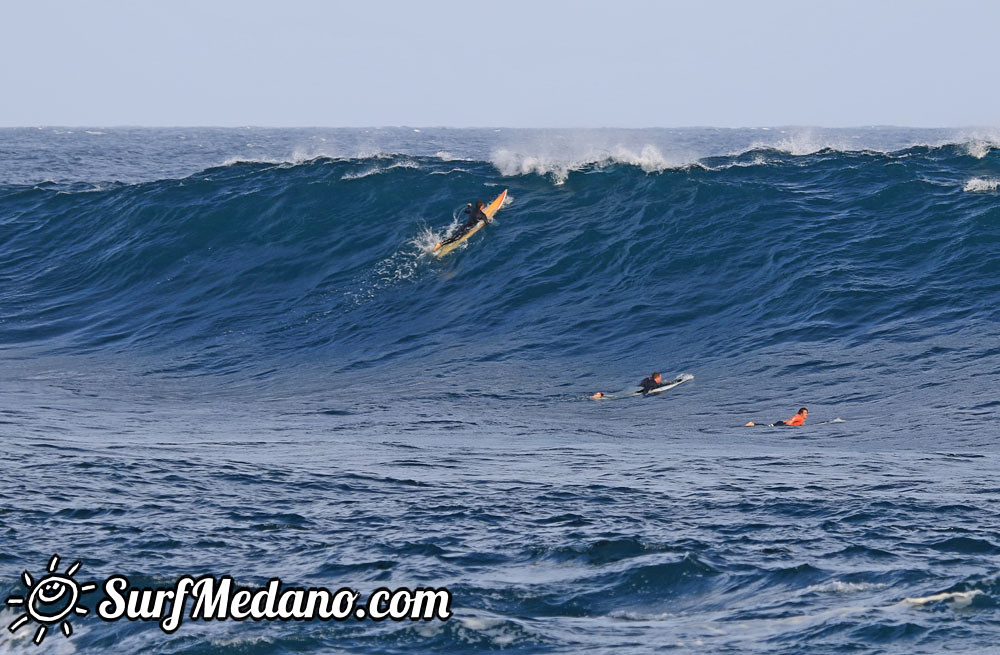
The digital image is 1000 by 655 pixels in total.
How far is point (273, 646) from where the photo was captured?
7.98 m

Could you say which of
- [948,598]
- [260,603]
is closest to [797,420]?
[948,598]

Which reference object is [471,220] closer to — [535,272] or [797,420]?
[535,272]

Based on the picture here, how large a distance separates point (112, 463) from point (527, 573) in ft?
20.7

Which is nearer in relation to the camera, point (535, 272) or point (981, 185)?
point (535, 272)

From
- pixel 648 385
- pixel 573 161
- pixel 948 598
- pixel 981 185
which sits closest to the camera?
pixel 948 598

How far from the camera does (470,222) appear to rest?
29125mm

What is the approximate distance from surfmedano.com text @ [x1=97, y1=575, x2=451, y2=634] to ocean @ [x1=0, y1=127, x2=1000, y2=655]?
14cm

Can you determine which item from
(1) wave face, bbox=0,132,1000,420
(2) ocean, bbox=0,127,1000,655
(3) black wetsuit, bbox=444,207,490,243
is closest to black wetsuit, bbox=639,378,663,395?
(2) ocean, bbox=0,127,1000,655

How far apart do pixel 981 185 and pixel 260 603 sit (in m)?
24.3

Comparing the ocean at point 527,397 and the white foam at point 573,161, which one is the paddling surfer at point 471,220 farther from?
the white foam at point 573,161

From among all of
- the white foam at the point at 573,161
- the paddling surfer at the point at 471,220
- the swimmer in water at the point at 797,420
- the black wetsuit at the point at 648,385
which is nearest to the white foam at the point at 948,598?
Result: the swimmer in water at the point at 797,420

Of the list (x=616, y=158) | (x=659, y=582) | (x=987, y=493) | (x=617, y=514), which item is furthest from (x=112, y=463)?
(x=616, y=158)

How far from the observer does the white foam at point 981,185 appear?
90.9 ft

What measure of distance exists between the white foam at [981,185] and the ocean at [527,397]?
0.47ft
